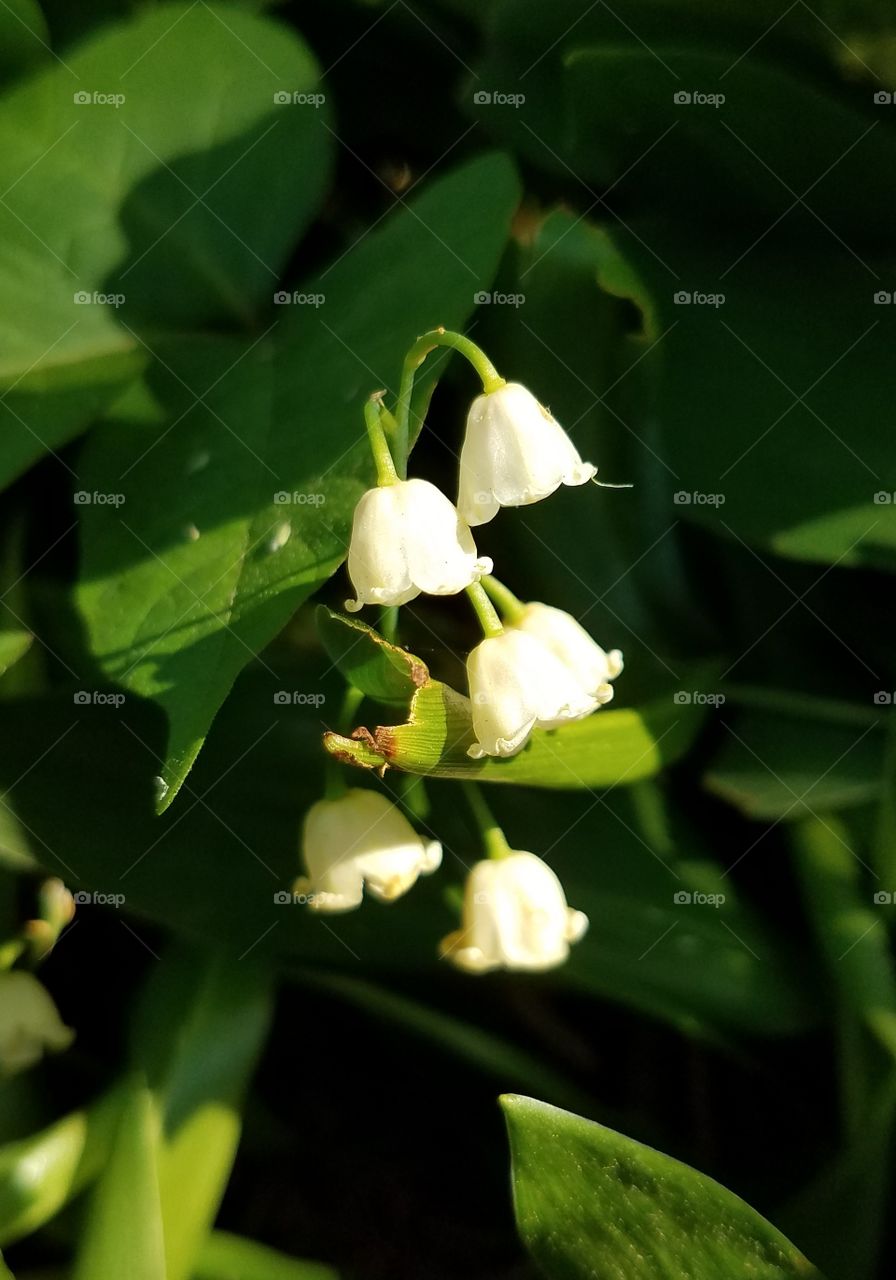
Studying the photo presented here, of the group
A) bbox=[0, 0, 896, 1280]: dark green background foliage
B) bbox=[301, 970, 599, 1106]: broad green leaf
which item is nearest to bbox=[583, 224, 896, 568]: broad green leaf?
bbox=[0, 0, 896, 1280]: dark green background foliage

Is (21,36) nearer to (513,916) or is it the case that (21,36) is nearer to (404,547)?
(404,547)

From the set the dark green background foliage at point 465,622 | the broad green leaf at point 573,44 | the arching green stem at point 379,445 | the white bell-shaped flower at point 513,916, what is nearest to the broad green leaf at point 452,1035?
the dark green background foliage at point 465,622

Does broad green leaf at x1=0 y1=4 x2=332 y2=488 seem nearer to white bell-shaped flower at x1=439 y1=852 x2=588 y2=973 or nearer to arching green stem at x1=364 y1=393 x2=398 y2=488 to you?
arching green stem at x1=364 y1=393 x2=398 y2=488

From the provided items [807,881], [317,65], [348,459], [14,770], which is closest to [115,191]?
[317,65]

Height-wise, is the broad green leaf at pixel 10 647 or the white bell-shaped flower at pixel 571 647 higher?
the white bell-shaped flower at pixel 571 647

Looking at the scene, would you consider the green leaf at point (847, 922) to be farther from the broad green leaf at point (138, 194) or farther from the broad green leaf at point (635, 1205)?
the broad green leaf at point (138, 194)

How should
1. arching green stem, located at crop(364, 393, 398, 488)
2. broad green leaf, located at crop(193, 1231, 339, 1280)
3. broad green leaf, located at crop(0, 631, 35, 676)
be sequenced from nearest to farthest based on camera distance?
arching green stem, located at crop(364, 393, 398, 488) → broad green leaf, located at crop(0, 631, 35, 676) → broad green leaf, located at crop(193, 1231, 339, 1280)

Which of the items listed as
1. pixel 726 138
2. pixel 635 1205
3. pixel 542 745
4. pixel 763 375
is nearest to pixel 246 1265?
pixel 635 1205
